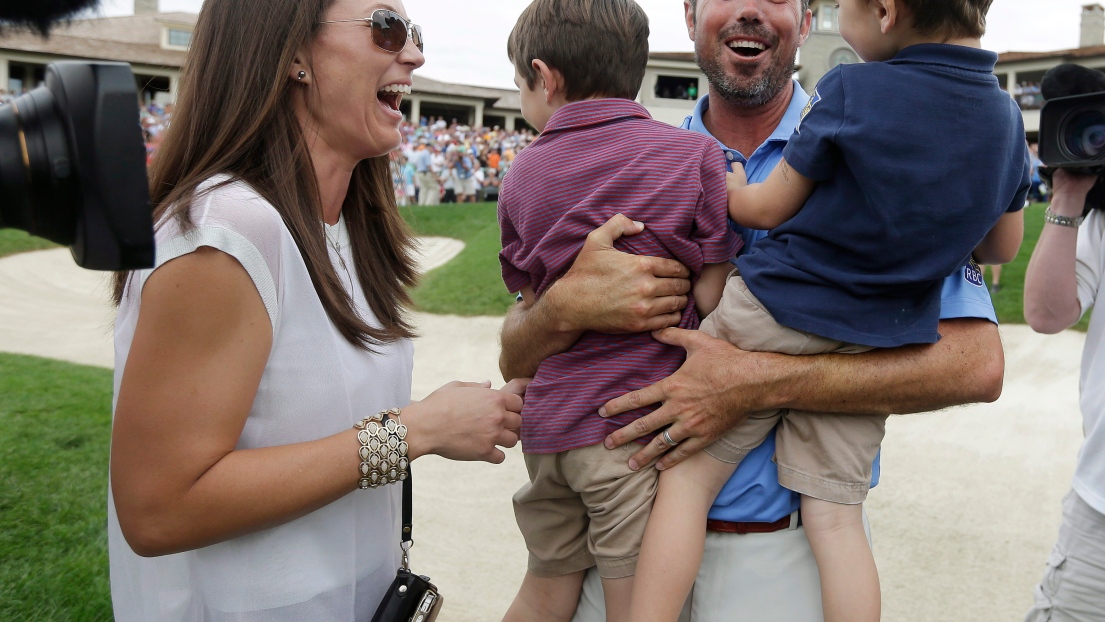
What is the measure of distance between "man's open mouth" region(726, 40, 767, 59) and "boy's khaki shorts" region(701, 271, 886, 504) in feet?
2.51

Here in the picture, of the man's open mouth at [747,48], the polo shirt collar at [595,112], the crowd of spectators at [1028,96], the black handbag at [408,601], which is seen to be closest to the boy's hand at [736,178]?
the polo shirt collar at [595,112]

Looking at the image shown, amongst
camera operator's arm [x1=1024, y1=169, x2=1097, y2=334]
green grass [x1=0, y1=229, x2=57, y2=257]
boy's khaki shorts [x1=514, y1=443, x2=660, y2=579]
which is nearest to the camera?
boy's khaki shorts [x1=514, y1=443, x2=660, y2=579]

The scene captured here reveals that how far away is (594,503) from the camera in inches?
84.4

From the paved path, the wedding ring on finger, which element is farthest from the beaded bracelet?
the paved path

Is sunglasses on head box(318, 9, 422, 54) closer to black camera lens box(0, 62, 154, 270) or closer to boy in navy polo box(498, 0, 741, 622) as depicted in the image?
boy in navy polo box(498, 0, 741, 622)

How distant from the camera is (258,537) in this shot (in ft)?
5.89

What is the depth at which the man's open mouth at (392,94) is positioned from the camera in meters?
2.11

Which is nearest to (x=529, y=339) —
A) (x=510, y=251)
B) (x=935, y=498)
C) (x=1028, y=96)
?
(x=510, y=251)

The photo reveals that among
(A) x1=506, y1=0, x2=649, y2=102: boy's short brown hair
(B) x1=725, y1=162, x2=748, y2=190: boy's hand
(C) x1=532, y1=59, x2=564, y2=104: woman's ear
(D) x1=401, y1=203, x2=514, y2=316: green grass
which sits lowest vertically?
(D) x1=401, y1=203, x2=514, y2=316: green grass

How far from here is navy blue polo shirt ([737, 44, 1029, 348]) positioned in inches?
72.5

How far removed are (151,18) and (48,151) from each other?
190 ft

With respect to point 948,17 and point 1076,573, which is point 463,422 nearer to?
point 948,17

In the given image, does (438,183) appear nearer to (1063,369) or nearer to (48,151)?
(1063,369)

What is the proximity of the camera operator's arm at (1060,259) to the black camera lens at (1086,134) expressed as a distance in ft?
0.41
